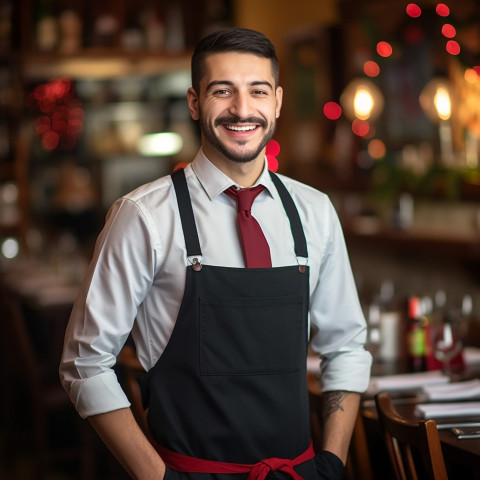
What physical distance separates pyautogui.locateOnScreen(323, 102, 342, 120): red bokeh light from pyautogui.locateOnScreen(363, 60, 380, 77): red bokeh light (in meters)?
0.59

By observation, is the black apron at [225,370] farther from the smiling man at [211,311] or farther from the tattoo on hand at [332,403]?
the tattoo on hand at [332,403]

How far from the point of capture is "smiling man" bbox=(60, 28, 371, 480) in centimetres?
192

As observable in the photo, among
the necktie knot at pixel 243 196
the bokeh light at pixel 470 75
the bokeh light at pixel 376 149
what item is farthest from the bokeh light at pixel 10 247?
the necktie knot at pixel 243 196

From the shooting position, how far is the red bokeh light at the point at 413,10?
17.8 feet

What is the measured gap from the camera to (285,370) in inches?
78.5

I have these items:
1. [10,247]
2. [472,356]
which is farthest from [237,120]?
[10,247]

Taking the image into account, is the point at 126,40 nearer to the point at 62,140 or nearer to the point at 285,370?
the point at 62,140

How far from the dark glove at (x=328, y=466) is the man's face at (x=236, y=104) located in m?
0.77

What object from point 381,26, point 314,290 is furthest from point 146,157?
point 314,290

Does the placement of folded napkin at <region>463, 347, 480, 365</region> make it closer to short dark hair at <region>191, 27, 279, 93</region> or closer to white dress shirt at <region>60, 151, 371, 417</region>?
white dress shirt at <region>60, 151, 371, 417</region>

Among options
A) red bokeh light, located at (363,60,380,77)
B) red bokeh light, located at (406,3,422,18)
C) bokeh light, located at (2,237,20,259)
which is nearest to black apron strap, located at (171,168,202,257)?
red bokeh light, located at (406,3,422,18)

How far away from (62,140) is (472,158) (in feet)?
14.4

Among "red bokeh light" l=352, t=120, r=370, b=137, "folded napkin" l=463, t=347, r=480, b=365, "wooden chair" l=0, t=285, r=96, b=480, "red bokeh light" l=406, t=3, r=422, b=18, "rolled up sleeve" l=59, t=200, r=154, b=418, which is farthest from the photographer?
"red bokeh light" l=352, t=120, r=370, b=137

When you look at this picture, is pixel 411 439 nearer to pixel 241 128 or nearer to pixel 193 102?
pixel 241 128
